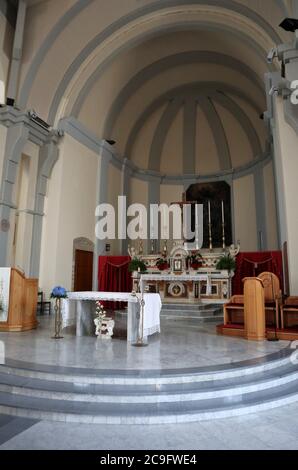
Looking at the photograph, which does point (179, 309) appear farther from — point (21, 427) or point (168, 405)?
point (21, 427)

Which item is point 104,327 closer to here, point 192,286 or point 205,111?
point 192,286

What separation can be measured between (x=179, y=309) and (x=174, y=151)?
8836 millimetres

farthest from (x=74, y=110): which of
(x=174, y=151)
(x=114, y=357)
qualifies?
(x=114, y=357)

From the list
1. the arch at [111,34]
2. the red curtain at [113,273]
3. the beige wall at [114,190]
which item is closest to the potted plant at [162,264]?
the red curtain at [113,273]

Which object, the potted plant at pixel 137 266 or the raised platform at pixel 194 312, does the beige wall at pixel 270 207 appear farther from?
the potted plant at pixel 137 266

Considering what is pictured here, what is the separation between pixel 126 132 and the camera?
13992 mm

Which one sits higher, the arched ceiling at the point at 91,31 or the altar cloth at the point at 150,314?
the arched ceiling at the point at 91,31

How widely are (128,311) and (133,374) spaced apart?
2.10 m

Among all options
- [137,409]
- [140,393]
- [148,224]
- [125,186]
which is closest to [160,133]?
[125,186]

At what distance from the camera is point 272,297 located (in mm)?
6988

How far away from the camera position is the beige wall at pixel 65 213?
9617mm

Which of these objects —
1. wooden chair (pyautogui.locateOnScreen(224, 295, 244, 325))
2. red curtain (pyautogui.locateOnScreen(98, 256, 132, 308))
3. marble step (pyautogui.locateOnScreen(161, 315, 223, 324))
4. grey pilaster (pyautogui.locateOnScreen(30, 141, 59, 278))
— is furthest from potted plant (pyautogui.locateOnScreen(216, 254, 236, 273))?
→ grey pilaster (pyautogui.locateOnScreen(30, 141, 59, 278))

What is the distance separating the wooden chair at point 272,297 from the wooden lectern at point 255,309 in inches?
24.2

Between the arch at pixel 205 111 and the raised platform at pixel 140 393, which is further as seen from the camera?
the arch at pixel 205 111
